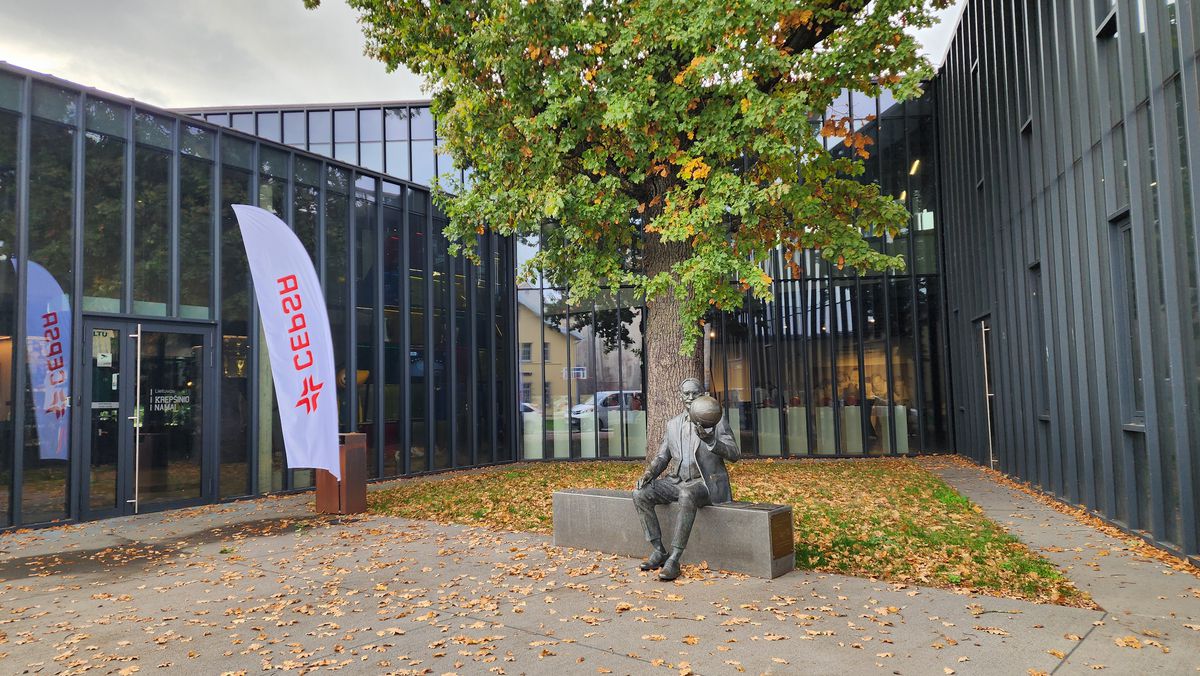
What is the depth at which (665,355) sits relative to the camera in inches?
480

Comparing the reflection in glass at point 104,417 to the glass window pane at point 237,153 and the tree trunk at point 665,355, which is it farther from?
the tree trunk at point 665,355

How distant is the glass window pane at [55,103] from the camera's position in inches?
419

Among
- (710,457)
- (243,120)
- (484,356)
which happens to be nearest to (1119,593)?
(710,457)

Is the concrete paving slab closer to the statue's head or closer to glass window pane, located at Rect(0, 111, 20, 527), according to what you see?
the statue's head

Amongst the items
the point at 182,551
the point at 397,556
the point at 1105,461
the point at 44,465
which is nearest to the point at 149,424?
the point at 44,465

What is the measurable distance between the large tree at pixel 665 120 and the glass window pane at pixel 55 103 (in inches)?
143

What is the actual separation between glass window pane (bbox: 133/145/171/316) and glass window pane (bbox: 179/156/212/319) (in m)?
0.23

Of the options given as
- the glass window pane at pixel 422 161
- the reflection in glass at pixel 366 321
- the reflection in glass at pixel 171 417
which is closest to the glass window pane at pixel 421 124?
the glass window pane at pixel 422 161

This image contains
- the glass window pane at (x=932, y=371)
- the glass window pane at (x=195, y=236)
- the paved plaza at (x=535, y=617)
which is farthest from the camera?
the glass window pane at (x=932, y=371)

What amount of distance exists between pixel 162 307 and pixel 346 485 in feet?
13.4

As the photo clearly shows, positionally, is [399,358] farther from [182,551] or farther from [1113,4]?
[1113,4]

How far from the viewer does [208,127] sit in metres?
12.8

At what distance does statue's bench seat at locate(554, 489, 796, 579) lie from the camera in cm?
681

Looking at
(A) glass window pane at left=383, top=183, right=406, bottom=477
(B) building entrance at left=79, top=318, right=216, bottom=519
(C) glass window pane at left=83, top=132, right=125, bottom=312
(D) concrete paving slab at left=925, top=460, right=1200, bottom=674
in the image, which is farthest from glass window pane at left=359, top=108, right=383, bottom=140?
(D) concrete paving slab at left=925, top=460, right=1200, bottom=674
